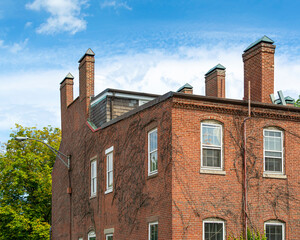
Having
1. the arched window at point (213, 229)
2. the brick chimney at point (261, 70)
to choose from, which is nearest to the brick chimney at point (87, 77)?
the brick chimney at point (261, 70)

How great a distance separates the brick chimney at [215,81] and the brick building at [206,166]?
5.36 metres

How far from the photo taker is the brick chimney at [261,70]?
80.2 ft

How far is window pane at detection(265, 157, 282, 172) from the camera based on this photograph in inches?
843

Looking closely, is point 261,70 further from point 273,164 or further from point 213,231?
point 213,231

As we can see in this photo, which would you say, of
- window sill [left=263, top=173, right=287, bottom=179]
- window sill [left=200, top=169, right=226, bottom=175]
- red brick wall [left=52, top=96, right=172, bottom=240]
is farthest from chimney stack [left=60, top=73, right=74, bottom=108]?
window sill [left=263, top=173, right=287, bottom=179]

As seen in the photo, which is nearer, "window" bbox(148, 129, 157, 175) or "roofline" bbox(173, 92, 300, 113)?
"roofline" bbox(173, 92, 300, 113)

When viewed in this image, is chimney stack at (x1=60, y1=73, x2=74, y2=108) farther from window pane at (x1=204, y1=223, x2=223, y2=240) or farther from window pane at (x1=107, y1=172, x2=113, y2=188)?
window pane at (x1=204, y1=223, x2=223, y2=240)

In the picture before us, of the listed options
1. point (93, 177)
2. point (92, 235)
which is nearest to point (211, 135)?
point (93, 177)

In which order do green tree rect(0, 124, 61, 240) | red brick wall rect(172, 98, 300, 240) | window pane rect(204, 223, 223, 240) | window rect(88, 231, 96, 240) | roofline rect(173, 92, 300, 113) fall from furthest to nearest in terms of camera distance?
green tree rect(0, 124, 61, 240), window rect(88, 231, 96, 240), roofline rect(173, 92, 300, 113), window pane rect(204, 223, 223, 240), red brick wall rect(172, 98, 300, 240)

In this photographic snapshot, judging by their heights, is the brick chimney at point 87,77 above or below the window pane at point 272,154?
above

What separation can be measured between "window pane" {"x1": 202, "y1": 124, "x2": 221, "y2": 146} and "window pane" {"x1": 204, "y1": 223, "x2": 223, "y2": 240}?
3132 millimetres

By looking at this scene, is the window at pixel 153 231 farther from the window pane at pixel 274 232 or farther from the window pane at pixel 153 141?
the window pane at pixel 274 232

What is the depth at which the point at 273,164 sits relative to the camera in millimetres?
21531

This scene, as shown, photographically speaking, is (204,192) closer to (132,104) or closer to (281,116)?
(281,116)
